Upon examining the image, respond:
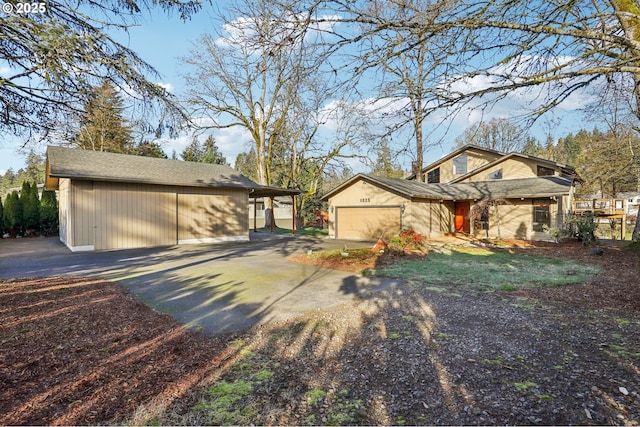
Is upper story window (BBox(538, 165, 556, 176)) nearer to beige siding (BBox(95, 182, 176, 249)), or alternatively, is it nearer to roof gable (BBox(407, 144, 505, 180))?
roof gable (BBox(407, 144, 505, 180))

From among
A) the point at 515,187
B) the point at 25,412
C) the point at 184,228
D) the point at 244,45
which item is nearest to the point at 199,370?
the point at 25,412

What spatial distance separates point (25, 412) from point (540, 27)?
6.30 meters

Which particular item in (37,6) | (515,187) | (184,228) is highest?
(37,6)

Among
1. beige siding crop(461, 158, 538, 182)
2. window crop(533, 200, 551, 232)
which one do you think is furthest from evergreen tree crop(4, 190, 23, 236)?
beige siding crop(461, 158, 538, 182)

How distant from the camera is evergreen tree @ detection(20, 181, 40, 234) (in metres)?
16.7

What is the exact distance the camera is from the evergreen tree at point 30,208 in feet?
54.6

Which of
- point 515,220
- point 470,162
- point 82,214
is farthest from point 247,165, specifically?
point 515,220

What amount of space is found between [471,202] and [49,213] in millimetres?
24115

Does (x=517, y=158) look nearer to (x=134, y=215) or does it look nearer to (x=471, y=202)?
(x=471, y=202)

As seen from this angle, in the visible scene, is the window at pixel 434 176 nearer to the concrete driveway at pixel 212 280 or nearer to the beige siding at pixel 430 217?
the beige siding at pixel 430 217

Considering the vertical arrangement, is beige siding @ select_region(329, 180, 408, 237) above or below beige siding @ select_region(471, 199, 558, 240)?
above

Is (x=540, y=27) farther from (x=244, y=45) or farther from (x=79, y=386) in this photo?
(x=79, y=386)

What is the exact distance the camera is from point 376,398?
2.68 meters

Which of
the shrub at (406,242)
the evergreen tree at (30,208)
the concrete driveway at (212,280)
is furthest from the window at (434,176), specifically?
the evergreen tree at (30,208)
